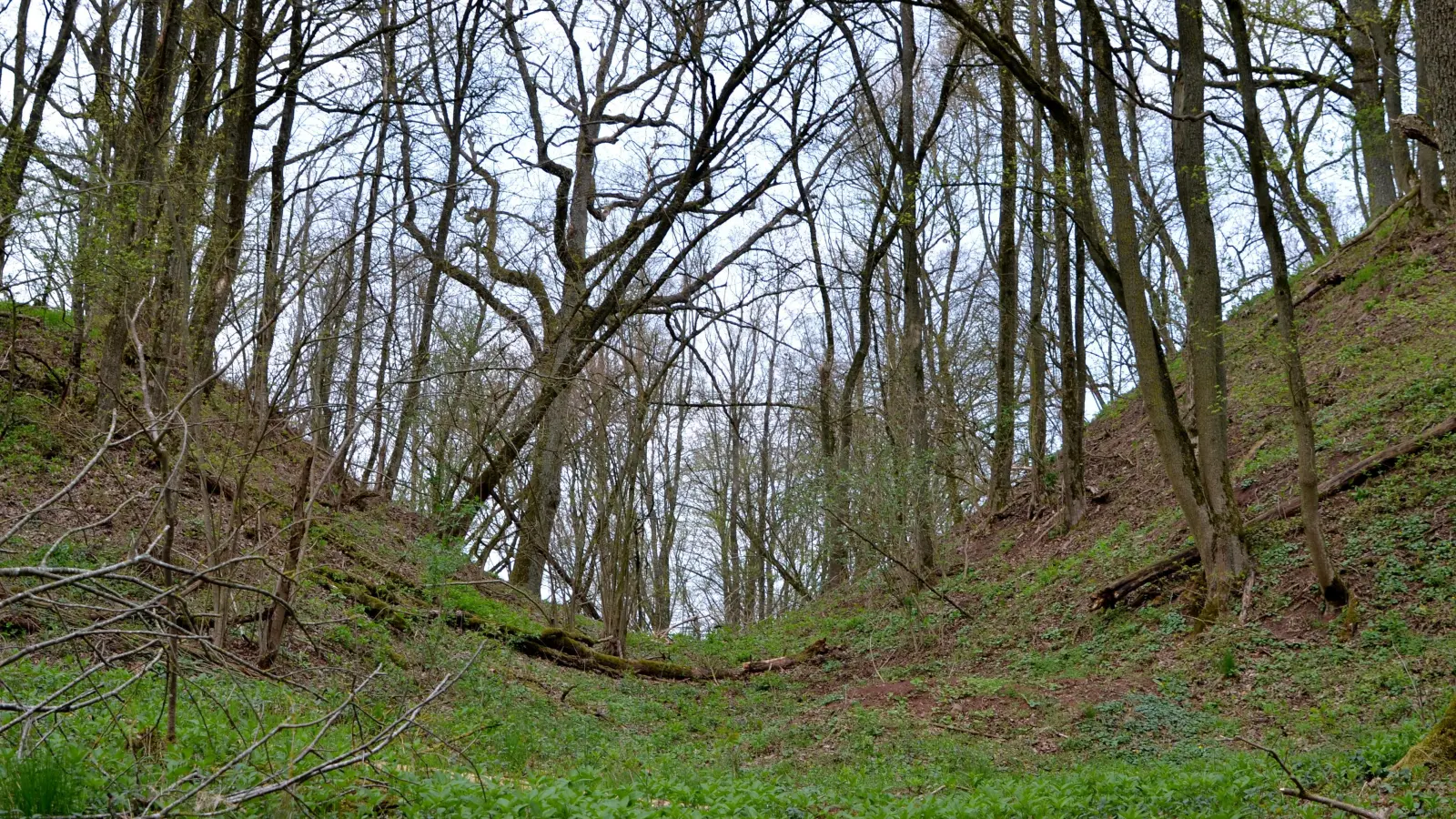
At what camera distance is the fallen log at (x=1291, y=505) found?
9836 millimetres

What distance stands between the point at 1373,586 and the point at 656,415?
26.5ft


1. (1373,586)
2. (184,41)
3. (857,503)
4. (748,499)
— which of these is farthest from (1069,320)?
(184,41)

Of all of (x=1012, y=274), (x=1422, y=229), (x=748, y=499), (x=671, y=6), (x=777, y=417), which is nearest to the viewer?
(x=671, y=6)

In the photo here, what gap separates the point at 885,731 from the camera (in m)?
8.62

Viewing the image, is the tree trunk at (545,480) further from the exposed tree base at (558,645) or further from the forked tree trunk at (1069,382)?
the forked tree trunk at (1069,382)

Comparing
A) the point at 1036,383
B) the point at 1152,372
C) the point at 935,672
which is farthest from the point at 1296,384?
the point at 1036,383

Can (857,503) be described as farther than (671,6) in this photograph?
Yes

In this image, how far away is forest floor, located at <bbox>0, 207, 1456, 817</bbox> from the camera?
16.0 ft

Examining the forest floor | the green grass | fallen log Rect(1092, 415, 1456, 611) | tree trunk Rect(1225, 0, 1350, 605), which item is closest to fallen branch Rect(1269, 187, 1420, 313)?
the forest floor

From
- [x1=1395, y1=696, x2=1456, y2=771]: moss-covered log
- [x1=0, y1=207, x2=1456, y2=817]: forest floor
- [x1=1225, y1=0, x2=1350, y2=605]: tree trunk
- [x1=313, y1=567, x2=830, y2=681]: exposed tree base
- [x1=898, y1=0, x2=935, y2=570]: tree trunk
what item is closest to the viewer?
[x1=1395, y1=696, x2=1456, y2=771]: moss-covered log

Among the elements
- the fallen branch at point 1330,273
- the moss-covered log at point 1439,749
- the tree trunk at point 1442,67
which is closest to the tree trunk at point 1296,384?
the tree trunk at point 1442,67

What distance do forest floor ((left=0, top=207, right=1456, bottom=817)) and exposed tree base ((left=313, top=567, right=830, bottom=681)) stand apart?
5.7 inches

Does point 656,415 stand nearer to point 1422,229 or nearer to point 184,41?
point 184,41

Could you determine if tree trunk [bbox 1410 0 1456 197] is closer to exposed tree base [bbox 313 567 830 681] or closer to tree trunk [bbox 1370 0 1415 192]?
tree trunk [bbox 1370 0 1415 192]
